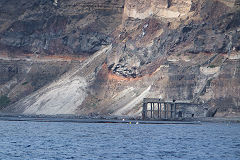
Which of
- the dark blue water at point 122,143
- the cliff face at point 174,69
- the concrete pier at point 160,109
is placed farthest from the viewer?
the cliff face at point 174,69

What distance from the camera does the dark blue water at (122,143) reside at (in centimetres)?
8219

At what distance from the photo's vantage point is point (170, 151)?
87062mm

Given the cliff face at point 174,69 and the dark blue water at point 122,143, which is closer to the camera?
the dark blue water at point 122,143

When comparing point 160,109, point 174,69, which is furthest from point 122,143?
point 174,69

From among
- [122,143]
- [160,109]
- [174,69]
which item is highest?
[174,69]

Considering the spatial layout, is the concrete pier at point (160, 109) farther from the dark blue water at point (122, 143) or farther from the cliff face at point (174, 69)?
the dark blue water at point (122, 143)

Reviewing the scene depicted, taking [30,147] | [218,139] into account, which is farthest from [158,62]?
[30,147]

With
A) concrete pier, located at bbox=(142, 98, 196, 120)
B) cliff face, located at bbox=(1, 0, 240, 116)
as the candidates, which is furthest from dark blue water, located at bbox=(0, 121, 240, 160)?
cliff face, located at bbox=(1, 0, 240, 116)

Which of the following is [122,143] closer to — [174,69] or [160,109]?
[160,109]

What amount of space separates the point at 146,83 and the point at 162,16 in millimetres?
22796

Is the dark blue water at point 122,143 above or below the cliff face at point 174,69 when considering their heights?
below

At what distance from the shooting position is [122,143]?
97.6 meters

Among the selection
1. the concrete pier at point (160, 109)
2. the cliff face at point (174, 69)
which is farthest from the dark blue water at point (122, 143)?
the cliff face at point (174, 69)

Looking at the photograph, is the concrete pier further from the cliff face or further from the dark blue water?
the dark blue water
